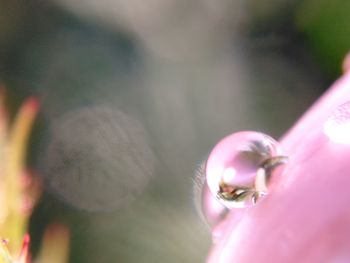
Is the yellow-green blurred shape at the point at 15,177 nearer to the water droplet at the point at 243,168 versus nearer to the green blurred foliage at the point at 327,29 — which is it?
the water droplet at the point at 243,168

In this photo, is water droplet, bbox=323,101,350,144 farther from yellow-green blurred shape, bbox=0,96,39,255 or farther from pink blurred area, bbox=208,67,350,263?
yellow-green blurred shape, bbox=0,96,39,255

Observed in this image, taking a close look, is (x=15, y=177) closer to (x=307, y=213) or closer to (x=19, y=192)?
(x=19, y=192)

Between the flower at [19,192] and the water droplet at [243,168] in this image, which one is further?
the flower at [19,192]

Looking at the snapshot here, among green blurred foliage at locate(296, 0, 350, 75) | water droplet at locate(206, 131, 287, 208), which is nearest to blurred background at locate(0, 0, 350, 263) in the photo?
green blurred foliage at locate(296, 0, 350, 75)

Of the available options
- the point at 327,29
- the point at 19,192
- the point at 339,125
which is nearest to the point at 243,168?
the point at 339,125

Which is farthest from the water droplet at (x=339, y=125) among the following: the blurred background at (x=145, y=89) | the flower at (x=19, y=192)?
the blurred background at (x=145, y=89)

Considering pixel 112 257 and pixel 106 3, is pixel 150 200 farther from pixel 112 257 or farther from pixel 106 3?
pixel 106 3
